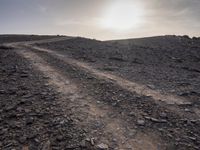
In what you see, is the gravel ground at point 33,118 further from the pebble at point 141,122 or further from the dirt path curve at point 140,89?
the dirt path curve at point 140,89

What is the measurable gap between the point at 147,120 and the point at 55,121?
356 cm

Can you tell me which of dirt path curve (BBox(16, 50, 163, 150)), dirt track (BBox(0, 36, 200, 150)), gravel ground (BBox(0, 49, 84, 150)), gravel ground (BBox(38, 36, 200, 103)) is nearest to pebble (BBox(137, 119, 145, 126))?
dirt track (BBox(0, 36, 200, 150))

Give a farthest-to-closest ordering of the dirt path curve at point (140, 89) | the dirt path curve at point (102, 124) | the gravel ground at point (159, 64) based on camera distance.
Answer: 1. the gravel ground at point (159, 64)
2. the dirt path curve at point (140, 89)
3. the dirt path curve at point (102, 124)

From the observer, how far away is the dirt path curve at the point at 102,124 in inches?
286

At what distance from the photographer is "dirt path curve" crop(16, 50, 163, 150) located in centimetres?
728

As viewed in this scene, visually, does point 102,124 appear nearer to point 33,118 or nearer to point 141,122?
point 141,122

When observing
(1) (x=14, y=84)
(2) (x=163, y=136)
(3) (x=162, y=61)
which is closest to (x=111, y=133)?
(2) (x=163, y=136)

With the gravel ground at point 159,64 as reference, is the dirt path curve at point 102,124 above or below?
below

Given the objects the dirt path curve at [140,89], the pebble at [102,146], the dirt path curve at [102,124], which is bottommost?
the pebble at [102,146]

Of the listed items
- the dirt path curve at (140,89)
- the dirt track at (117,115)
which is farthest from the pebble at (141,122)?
the dirt path curve at (140,89)

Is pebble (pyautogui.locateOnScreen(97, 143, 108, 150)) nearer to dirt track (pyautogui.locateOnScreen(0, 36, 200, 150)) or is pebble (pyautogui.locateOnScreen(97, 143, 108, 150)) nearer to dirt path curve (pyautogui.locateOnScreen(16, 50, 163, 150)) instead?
dirt track (pyautogui.locateOnScreen(0, 36, 200, 150))

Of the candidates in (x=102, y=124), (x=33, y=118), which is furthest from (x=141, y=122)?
(x=33, y=118)

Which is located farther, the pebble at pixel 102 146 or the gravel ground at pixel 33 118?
the gravel ground at pixel 33 118

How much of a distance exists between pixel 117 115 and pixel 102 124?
1027 millimetres
